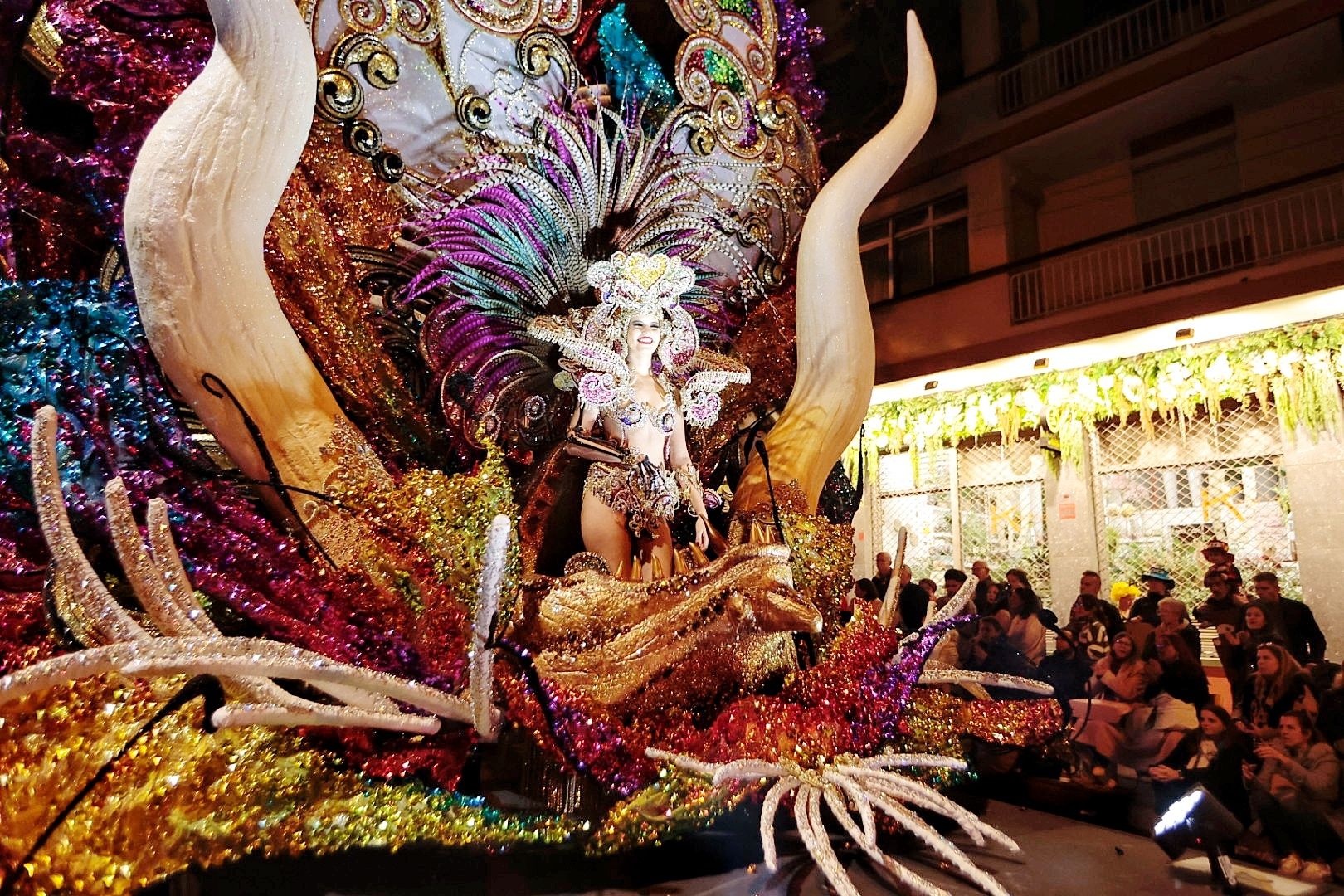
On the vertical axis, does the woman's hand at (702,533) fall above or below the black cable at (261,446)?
below

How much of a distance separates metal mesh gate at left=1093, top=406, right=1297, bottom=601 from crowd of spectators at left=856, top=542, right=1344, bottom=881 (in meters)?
1.79

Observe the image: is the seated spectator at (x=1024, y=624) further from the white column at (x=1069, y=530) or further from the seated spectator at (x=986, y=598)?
the white column at (x=1069, y=530)

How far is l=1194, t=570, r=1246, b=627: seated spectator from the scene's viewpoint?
7.63ft

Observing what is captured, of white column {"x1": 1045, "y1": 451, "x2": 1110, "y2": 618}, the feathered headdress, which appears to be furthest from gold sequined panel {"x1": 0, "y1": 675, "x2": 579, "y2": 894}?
white column {"x1": 1045, "y1": 451, "x2": 1110, "y2": 618}

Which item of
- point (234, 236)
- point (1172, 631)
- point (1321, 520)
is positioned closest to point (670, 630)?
point (234, 236)

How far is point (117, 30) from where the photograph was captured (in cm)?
97

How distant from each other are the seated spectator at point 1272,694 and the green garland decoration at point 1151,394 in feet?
7.90

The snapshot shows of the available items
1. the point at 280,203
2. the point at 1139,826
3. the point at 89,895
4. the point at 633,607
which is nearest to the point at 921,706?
the point at 1139,826

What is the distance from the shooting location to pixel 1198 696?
5.25ft

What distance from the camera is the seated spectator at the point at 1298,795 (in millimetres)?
987

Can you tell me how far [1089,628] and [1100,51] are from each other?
2635 millimetres

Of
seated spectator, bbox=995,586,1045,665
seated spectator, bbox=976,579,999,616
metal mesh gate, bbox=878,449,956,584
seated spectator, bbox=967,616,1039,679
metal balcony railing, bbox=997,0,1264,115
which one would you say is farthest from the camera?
metal mesh gate, bbox=878,449,956,584

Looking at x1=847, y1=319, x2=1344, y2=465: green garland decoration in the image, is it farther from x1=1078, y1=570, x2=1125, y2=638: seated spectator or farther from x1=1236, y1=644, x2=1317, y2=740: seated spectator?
x1=1236, y1=644, x2=1317, y2=740: seated spectator

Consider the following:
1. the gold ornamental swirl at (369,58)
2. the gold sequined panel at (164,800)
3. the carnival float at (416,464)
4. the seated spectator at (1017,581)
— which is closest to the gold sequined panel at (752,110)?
the carnival float at (416,464)
